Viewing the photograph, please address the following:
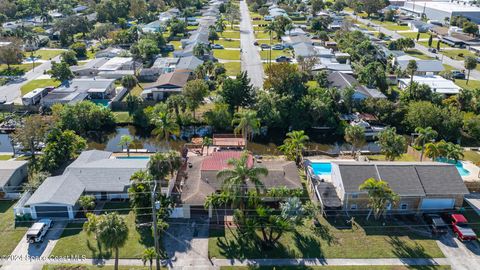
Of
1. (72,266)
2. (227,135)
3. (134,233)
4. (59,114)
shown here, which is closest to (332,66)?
(227,135)

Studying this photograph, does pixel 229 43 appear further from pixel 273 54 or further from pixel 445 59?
pixel 445 59

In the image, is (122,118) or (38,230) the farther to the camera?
(122,118)

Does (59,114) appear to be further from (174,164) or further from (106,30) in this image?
(106,30)

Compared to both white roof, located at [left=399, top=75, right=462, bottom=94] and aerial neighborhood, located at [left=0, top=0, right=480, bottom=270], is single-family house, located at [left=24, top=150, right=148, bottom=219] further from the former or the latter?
white roof, located at [left=399, top=75, right=462, bottom=94]

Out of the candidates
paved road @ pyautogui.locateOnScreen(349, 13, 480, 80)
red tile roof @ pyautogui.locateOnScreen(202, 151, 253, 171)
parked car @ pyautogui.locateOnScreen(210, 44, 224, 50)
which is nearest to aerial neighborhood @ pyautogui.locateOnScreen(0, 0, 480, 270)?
red tile roof @ pyautogui.locateOnScreen(202, 151, 253, 171)

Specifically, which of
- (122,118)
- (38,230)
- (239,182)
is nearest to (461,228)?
(239,182)

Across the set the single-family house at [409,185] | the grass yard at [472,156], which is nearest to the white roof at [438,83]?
the grass yard at [472,156]

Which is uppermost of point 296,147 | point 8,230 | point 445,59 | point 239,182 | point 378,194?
point 239,182
